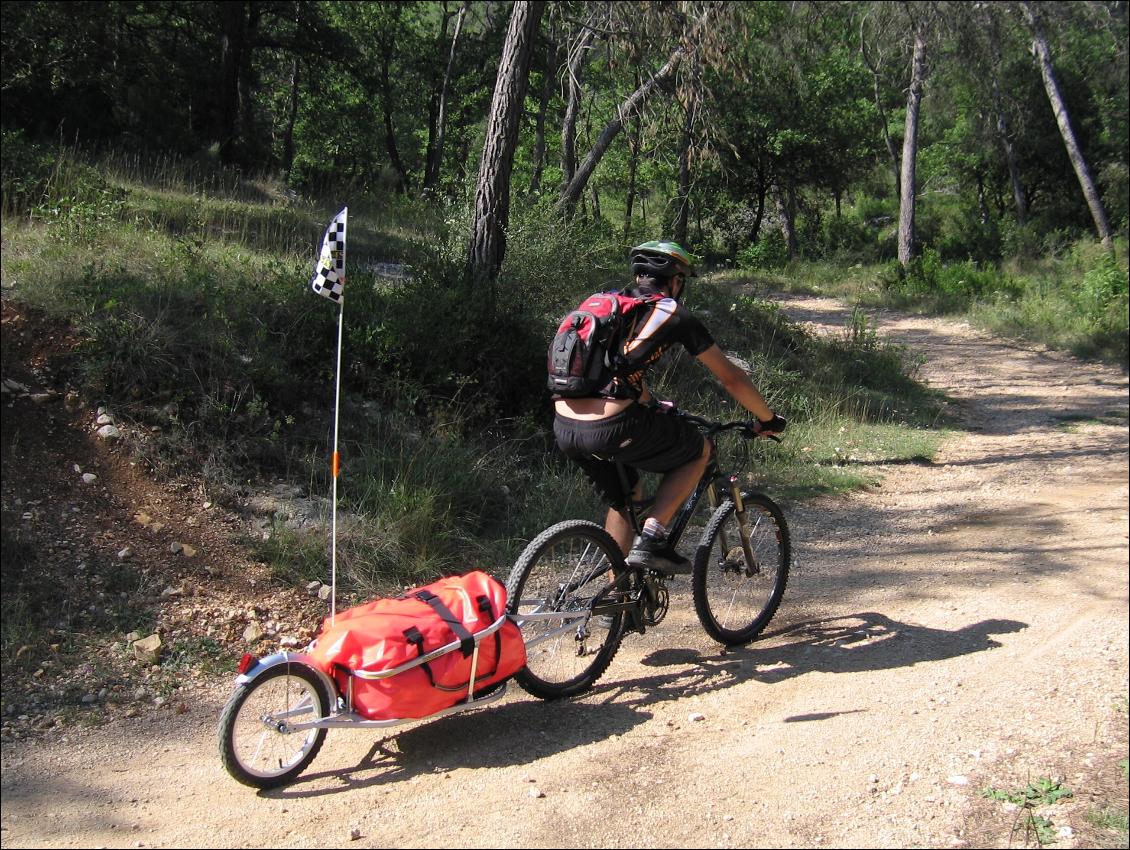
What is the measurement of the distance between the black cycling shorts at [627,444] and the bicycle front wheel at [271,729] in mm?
1578

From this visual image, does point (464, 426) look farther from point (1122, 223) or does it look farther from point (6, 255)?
point (1122, 223)

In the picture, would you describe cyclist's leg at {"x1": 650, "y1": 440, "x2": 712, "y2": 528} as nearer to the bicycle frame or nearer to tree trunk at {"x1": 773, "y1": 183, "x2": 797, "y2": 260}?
the bicycle frame

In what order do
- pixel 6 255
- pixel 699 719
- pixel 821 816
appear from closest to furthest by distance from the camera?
pixel 821 816 → pixel 699 719 → pixel 6 255

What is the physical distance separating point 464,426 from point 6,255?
12.1ft

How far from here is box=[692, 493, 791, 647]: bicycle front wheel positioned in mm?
5242

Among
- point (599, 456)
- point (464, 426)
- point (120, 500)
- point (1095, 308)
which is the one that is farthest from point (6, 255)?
point (1095, 308)

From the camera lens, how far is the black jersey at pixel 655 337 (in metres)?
4.52

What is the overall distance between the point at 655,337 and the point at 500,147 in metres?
4.94

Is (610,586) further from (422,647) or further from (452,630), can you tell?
(422,647)

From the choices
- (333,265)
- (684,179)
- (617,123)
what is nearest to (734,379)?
(333,265)

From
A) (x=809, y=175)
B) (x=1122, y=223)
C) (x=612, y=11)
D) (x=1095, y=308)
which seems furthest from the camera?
(x=809, y=175)

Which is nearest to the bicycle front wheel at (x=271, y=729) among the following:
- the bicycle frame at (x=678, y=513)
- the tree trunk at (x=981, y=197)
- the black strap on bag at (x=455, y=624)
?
the black strap on bag at (x=455, y=624)

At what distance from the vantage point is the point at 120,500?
233 inches

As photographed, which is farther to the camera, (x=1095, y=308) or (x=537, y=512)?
(x=1095, y=308)
